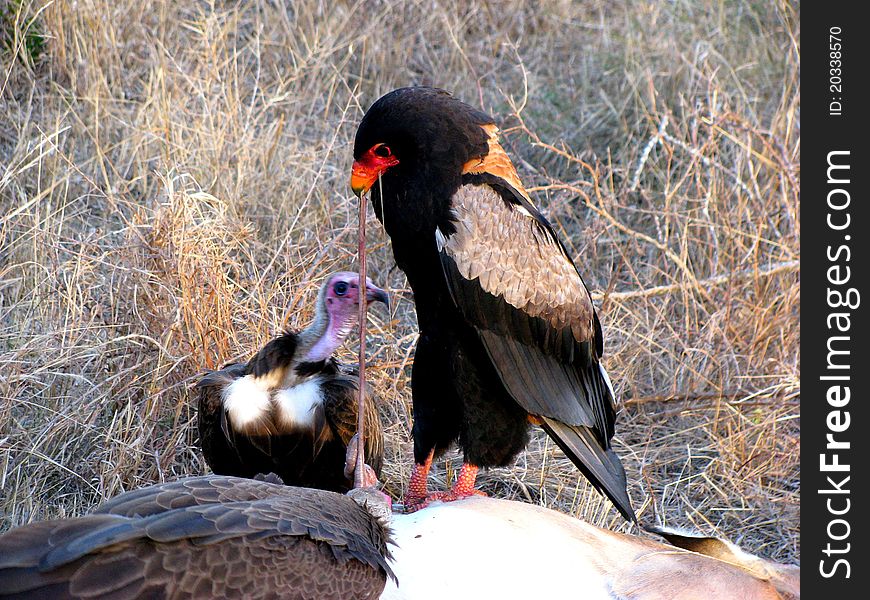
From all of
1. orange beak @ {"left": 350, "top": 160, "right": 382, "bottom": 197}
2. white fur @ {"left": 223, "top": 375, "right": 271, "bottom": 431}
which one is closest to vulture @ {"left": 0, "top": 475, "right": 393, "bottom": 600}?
white fur @ {"left": 223, "top": 375, "right": 271, "bottom": 431}

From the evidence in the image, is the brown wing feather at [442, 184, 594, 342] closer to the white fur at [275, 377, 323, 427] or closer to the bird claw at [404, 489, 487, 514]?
the bird claw at [404, 489, 487, 514]

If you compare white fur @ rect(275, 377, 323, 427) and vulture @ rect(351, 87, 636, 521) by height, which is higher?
vulture @ rect(351, 87, 636, 521)

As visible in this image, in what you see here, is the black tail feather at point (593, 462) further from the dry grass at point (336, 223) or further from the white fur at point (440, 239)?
the white fur at point (440, 239)

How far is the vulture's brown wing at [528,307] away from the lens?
10.3 ft

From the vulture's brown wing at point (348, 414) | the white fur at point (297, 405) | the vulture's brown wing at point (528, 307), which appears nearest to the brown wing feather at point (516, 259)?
the vulture's brown wing at point (528, 307)

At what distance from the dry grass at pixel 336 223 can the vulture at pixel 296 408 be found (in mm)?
308

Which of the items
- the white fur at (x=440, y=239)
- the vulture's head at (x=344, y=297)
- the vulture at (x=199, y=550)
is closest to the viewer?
the vulture at (x=199, y=550)

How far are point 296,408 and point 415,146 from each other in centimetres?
104

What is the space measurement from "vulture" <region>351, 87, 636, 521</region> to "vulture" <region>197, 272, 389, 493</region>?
373 millimetres

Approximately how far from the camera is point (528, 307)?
130 inches

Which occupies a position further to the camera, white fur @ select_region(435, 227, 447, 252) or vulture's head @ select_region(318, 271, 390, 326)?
vulture's head @ select_region(318, 271, 390, 326)

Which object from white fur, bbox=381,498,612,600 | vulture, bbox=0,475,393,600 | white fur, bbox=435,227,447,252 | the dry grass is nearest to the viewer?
vulture, bbox=0,475,393,600

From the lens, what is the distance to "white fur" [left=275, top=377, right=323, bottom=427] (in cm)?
363

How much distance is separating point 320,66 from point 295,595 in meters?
3.76
